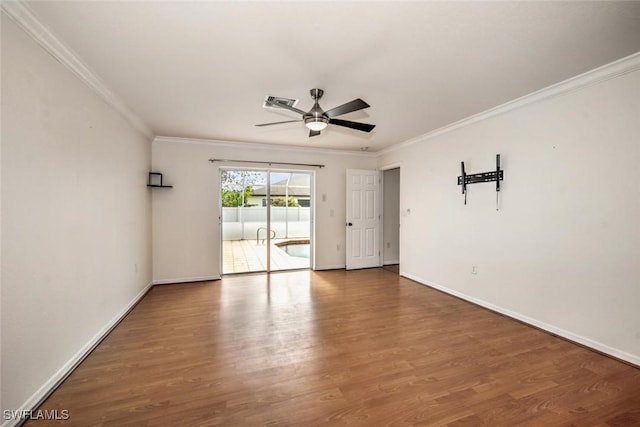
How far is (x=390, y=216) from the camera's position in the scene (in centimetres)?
612

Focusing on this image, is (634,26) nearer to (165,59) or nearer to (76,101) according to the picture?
(165,59)

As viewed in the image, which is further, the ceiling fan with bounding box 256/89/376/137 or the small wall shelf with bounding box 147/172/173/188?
the small wall shelf with bounding box 147/172/173/188

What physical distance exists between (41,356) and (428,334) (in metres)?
3.15

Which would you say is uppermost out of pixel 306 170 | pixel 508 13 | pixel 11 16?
pixel 508 13

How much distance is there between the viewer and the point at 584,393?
6.18 feet

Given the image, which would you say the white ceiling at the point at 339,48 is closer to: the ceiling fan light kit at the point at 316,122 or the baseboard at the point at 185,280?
the ceiling fan light kit at the point at 316,122

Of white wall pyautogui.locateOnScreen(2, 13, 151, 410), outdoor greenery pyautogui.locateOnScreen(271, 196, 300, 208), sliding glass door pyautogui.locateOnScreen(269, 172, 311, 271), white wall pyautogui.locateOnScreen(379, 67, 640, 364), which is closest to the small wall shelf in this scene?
white wall pyautogui.locateOnScreen(2, 13, 151, 410)

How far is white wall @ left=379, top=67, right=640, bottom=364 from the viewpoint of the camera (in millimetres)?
2238

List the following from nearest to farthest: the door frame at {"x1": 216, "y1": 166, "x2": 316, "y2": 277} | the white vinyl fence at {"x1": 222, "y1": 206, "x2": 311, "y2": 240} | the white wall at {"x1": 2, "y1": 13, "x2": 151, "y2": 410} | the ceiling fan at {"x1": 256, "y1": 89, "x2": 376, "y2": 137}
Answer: the white wall at {"x1": 2, "y1": 13, "x2": 151, "y2": 410} < the ceiling fan at {"x1": 256, "y1": 89, "x2": 376, "y2": 137} < the door frame at {"x1": 216, "y1": 166, "x2": 316, "y2": 277} < the white vinyl fence at {"x1": 222, "y1": 206, "x2": 311, "y2": 240}

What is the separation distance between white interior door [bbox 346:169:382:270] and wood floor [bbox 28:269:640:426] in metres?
2.28

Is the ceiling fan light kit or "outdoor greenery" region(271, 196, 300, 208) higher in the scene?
the ceiling fan light kit

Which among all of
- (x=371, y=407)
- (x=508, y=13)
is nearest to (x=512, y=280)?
(x=371, y=407)

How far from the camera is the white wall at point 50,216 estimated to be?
1545mm

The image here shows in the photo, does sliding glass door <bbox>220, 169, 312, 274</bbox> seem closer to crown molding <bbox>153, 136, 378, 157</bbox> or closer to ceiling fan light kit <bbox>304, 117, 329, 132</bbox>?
crown molding <bbox>153, 136, 378, 157</bbox>
